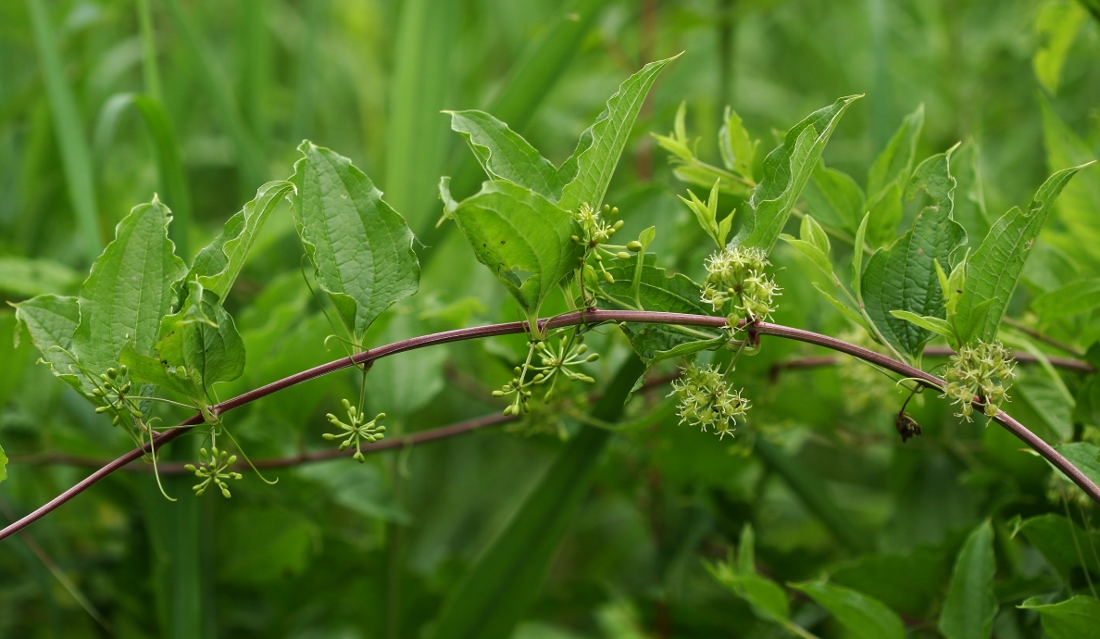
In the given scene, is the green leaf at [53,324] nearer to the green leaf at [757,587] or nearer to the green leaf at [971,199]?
the green leaf at [757,587]

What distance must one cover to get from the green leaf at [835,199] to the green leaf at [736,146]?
1.7 inches

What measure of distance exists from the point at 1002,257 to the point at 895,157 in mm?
158

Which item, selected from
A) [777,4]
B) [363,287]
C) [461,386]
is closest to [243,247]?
[363,287]

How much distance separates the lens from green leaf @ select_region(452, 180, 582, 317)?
37 centimetres

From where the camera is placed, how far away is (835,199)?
56 cm

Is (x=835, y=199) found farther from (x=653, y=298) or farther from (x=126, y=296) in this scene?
(x=126, y=296)

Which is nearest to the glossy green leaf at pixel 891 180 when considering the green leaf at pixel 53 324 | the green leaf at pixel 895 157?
the green leaf at pixel 895 157

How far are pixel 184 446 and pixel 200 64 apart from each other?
421 millimetres

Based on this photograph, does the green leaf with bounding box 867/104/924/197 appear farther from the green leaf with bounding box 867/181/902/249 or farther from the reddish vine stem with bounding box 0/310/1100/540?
the reddish vine stem with bounding box 0/310/1100/540

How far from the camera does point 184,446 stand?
634 mm

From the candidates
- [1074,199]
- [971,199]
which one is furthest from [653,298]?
[1074,199]

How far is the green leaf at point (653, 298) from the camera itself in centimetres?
44

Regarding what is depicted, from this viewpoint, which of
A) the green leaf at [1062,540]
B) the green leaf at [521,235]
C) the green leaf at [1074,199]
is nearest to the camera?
the green leaf at [521,235]

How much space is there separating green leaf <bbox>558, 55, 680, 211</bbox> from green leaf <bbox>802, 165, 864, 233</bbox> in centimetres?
19
